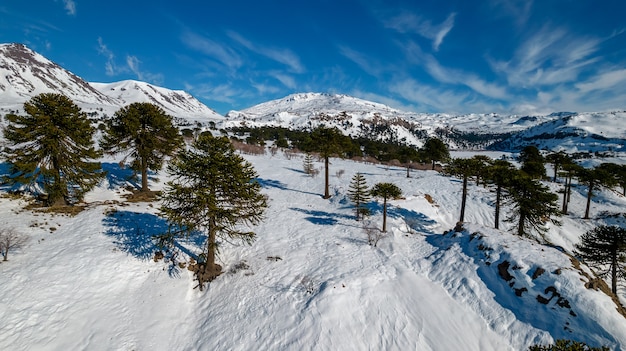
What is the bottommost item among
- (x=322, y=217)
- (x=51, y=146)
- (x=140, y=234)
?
(x=322, y=217)

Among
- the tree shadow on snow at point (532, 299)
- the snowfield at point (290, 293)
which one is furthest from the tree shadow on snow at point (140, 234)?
the tree shadow on snow at point (532, 299)

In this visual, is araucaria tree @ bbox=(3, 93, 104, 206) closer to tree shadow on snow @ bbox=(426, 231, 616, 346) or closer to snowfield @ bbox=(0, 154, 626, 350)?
snowfield @ bbox=(0, 154, 626, 350)

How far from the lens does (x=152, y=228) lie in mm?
20547

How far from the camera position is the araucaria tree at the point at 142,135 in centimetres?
2636

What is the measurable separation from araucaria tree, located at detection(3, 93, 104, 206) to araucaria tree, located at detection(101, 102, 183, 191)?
364 cm

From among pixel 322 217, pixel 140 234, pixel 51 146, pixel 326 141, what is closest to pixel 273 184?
pixel 326 141

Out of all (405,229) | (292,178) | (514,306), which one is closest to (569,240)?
(405,229)

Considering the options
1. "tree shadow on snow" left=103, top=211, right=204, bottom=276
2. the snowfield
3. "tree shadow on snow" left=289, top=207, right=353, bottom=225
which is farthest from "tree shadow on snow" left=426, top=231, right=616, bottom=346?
"tree shadow on snow" left=103, top=211, right=204, bottom=276

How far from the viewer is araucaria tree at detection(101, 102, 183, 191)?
86.5 ft

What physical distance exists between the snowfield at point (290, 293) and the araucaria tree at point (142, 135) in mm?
6820

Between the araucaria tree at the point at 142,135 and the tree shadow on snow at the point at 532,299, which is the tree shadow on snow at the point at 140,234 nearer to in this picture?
the araucaria tree at the point at 142,135

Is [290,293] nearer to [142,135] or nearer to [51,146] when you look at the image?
[51,146]

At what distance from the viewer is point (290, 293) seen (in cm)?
1555

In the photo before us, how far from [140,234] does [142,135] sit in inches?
488
